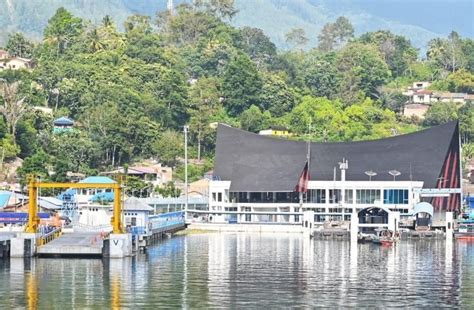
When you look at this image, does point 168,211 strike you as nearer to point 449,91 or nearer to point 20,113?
point 20,113

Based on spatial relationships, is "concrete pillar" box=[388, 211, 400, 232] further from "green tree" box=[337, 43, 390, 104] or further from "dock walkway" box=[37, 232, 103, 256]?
"green tree" box=[337, 43, 390, 104]

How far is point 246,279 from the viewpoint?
6031 cm

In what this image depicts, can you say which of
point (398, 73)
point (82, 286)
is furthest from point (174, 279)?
point (398, 73)

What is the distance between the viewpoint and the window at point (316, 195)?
385 ft

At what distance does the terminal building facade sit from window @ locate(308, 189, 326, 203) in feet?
0.29

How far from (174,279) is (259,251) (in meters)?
20.7

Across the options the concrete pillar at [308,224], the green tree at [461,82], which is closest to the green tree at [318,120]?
the green tree at [461,82]

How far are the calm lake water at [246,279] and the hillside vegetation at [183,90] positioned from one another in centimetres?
4062

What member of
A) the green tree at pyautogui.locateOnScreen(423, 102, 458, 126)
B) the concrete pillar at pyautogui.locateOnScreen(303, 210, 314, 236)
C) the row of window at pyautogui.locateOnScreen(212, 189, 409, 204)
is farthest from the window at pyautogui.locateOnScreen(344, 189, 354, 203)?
the green tree at pyautogui.locateOnScreen(423, 102, 458, 126)

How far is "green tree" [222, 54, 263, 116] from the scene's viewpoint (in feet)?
513

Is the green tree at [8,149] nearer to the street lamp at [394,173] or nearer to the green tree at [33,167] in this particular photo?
the green tree at [33,167]

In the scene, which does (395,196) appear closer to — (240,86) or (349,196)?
(349,196)

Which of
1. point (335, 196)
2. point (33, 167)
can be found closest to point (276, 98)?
point (335, 196)

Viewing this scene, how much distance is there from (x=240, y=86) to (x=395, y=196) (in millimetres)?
46143
